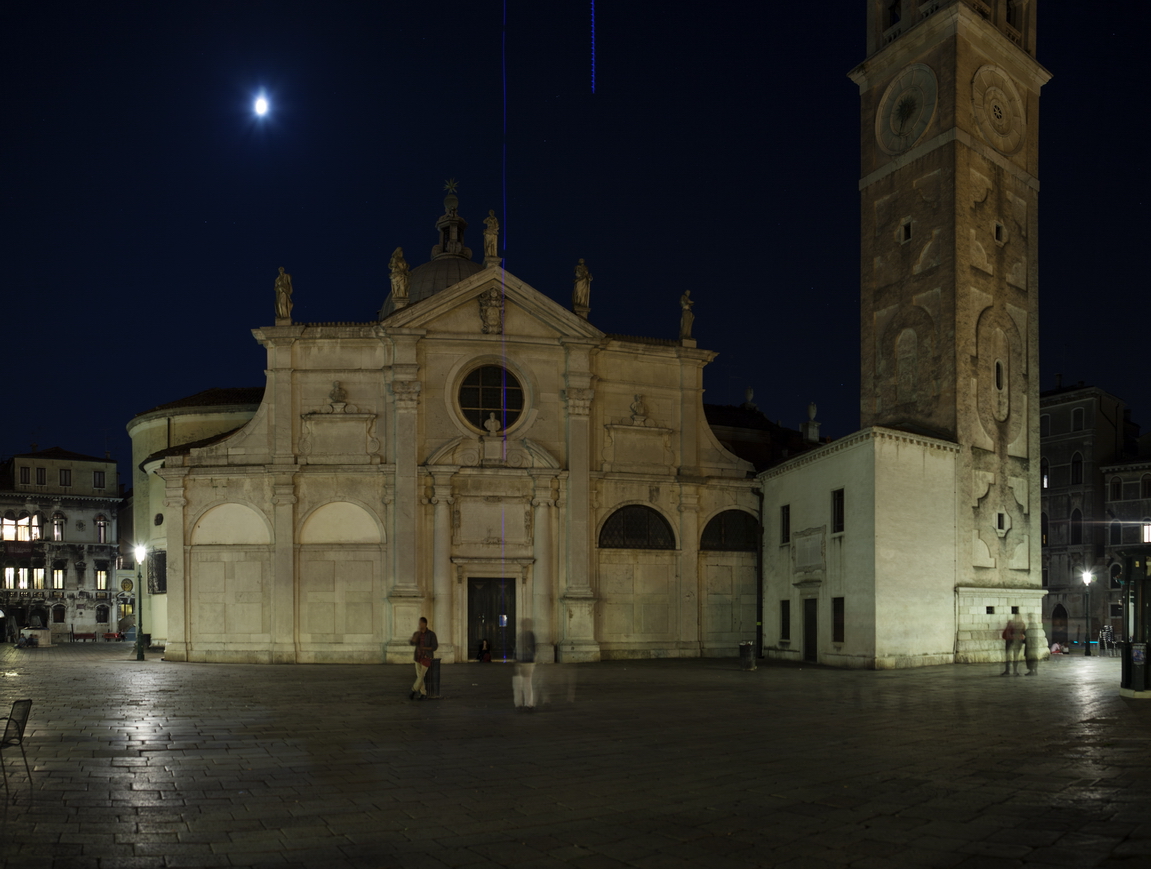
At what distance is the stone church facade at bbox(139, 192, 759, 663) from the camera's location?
95.9 feet

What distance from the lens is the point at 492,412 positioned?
30484mm

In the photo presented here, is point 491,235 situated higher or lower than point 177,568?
higher

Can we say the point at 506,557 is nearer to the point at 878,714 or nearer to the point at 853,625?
the point at 853,625

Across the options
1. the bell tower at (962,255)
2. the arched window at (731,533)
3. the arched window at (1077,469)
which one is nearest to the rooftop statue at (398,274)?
the arched window at (731,533)

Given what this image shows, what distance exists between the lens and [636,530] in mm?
31297

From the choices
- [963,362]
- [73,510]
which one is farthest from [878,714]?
[73,510]

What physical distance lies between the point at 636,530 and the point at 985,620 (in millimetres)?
10796

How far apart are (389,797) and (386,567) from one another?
800 inches

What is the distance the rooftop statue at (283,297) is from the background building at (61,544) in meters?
40.9

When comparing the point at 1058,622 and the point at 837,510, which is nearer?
the point at 837,510

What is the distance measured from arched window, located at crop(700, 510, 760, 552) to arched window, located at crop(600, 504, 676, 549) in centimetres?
147

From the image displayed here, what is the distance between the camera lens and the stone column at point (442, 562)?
2914 centimetres

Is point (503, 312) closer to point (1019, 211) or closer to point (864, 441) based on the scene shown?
point (864, 441)

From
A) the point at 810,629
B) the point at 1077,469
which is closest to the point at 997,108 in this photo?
the point at 810,629
